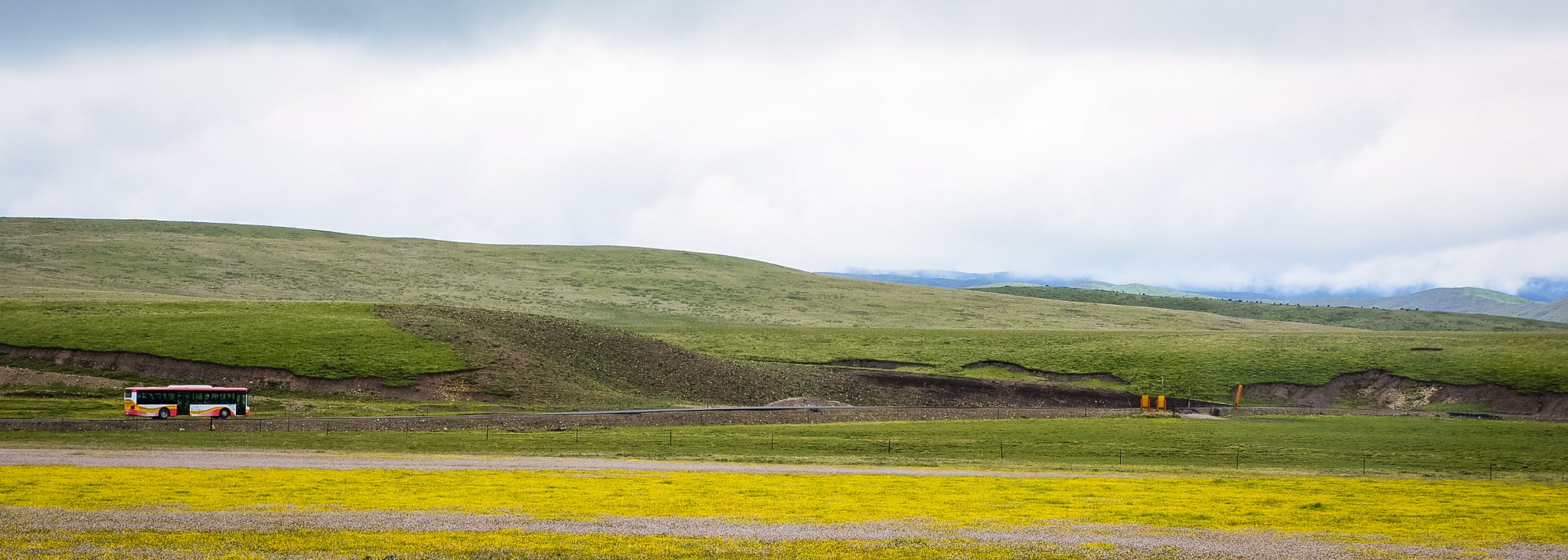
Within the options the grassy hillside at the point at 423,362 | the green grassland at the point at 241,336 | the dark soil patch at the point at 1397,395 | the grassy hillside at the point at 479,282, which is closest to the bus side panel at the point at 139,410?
the grassy hillside at the point at 423,362

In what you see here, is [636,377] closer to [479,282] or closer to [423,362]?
A: [423,362]

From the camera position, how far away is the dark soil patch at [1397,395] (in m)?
73.9

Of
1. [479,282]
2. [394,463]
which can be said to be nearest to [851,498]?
[394,463]

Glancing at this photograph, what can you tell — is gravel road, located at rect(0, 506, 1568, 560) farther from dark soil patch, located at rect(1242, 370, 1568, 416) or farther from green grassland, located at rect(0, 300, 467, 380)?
dark soil patch, located at rect(1242, 370, 1568, 416)

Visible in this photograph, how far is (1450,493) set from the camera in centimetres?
3400

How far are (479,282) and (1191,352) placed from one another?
86242 mm

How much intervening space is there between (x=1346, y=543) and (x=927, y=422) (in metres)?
37.5

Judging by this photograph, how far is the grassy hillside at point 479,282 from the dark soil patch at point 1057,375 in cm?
3910

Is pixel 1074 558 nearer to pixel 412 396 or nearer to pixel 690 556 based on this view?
pixel 690 556

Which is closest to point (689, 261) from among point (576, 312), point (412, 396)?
point (576, 312)

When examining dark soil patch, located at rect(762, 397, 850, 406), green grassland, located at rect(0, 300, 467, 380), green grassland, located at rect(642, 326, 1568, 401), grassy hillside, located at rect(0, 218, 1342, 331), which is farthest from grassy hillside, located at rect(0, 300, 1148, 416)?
grassy hillside, located at rect(0, 218, 1342, 331)

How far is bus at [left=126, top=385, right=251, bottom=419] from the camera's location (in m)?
51.9

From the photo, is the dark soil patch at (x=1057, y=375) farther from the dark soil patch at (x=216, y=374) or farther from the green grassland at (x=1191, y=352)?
the dark soil patch at (x=216, y=374)

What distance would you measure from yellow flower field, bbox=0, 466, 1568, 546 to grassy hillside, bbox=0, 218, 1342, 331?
81.3 m
